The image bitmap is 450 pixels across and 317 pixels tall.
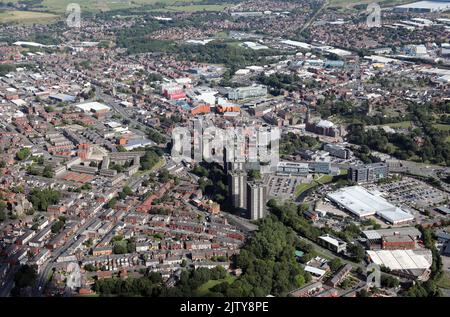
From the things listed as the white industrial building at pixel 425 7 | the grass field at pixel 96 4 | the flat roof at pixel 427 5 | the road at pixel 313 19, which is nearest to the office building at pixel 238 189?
the road at pixel 313 19

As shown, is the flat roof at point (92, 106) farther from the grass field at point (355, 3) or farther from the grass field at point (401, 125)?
the grass field at point (355, 3)

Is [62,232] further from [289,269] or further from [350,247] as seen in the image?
[350,247]

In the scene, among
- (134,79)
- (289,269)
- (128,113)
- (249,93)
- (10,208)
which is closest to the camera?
(289,269)

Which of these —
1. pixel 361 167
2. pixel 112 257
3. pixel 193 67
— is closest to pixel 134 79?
pixel 193 67

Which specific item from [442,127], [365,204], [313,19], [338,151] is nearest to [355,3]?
[313,19]

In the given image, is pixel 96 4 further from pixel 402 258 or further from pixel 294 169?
pixel 402 258

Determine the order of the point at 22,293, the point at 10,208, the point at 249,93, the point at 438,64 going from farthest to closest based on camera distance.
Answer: the point at 438,64 → the point at 249,93 → the point at 10,208 → the point at 22,293
